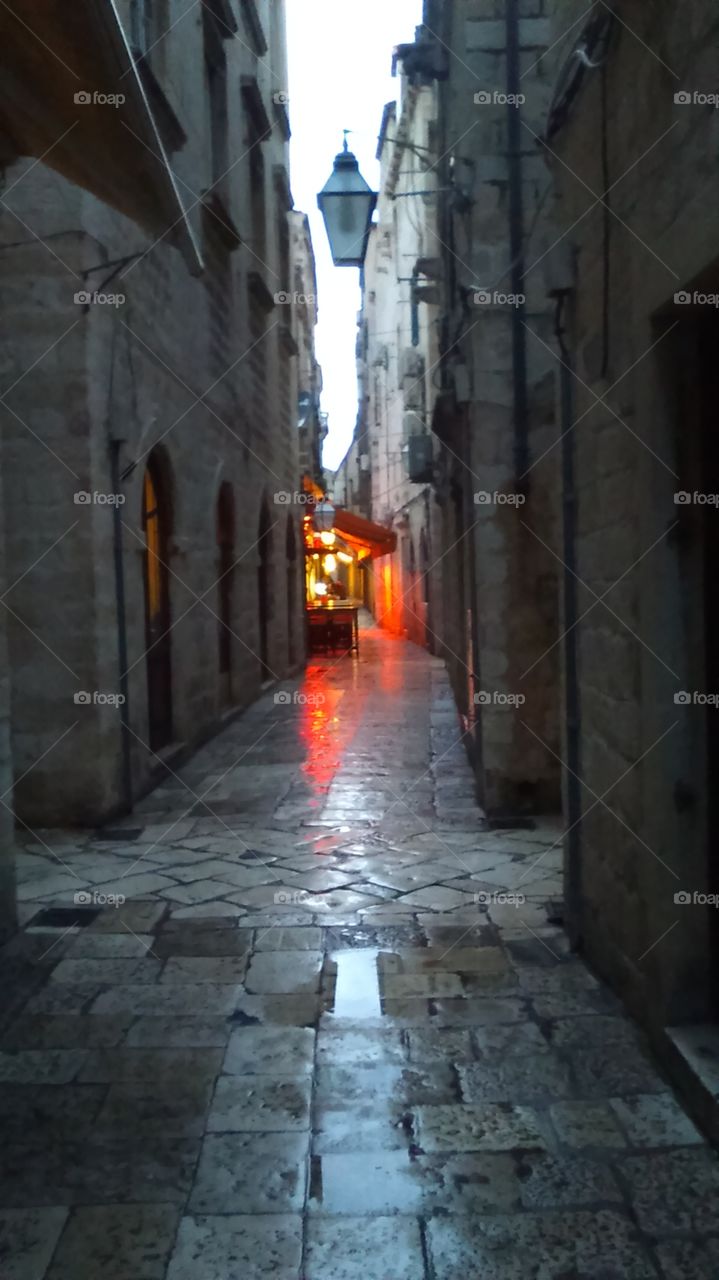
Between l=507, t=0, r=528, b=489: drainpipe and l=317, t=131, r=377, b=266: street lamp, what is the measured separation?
145cm

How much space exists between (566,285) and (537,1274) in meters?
3.52

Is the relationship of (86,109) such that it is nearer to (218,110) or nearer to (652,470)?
(652,470)

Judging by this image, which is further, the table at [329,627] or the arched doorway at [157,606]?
the table at [329,627]

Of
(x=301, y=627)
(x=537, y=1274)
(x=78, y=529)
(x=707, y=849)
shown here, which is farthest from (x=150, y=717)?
(x=301, y=627)

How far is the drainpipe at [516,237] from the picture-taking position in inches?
275

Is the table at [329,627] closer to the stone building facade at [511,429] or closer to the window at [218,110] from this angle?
the window at [218,110]

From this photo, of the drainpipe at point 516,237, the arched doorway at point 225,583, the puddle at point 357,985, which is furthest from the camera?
the arched doorway at point 225,583

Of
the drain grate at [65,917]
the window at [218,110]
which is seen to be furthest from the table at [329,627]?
the drain grate at [65,917]

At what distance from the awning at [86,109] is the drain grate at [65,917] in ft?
10.7

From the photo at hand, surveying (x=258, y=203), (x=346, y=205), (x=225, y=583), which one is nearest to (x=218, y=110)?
(x=258, y=203)

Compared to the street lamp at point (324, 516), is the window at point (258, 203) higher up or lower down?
higher up

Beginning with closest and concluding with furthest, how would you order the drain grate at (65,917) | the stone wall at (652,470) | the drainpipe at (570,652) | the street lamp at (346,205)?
the stone wall at (652,470) → the drainpipe at (570,652) → the drain grate at (65,917) → the street lamp at (346,205)

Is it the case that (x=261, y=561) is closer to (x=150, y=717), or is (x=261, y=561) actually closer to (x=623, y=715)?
(x=150, y=717)

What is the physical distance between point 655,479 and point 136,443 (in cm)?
536
